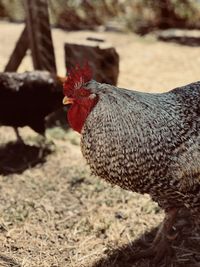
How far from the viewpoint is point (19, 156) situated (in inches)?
218

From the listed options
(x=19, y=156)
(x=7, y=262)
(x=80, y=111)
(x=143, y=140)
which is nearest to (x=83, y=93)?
(x=80, y=111)

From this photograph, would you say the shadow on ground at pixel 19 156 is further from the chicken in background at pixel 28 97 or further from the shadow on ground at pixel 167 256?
the shadow on ground at pixel 167 256

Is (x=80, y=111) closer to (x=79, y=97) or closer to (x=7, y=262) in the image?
(x=79, y=97)

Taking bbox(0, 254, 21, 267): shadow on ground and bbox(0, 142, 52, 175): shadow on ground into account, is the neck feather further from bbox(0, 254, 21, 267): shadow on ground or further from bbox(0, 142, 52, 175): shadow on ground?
bbox(0, 142, 52, 175): shadow on ground

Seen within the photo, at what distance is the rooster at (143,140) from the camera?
3.18 m

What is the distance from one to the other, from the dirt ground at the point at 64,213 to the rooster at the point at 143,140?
837mm

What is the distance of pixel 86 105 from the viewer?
3.34m

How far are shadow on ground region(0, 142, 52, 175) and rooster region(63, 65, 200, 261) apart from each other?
207 centimetres

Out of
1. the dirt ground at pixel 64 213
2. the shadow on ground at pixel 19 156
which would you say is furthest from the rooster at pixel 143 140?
the shadow on ground at pixel 19 156

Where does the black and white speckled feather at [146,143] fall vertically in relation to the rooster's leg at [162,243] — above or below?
above

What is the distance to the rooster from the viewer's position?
3.18 m

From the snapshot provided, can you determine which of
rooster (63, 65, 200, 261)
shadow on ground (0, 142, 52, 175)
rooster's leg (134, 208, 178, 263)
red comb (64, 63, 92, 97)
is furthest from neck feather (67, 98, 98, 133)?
shadow on ground (0, 142, 52, 175)

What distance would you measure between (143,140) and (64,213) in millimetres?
1550

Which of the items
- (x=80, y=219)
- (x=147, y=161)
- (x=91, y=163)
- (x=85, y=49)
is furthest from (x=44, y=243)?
(x=85, y=49)
